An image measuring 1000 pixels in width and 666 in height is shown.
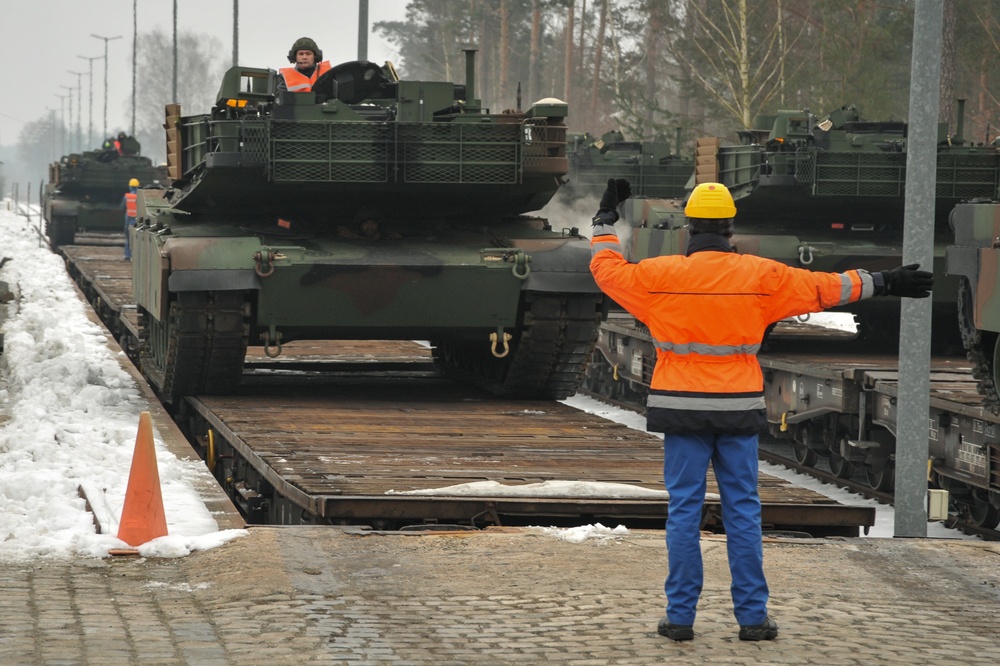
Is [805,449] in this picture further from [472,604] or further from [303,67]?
[472,604]

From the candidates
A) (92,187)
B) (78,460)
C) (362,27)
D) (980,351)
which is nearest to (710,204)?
(78,460)

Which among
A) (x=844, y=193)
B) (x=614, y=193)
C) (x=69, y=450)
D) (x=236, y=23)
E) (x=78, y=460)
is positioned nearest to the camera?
(x=614, y=193)

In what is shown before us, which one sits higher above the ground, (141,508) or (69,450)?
(141,508)

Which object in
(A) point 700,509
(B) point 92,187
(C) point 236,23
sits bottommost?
(A) point 700,509

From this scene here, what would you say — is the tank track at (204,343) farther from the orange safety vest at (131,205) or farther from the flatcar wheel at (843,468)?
the orange safety vest at (131,205)

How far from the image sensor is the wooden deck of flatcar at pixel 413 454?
7723mm

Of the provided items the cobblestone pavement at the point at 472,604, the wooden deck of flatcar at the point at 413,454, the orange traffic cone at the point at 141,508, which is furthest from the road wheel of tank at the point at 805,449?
the orange traffic cone at the point at 141,508

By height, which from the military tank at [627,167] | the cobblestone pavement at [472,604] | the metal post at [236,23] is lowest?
the cobblestone pavement at [472,604]

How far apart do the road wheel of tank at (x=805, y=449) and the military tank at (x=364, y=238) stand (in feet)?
7.74

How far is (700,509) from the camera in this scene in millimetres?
5941

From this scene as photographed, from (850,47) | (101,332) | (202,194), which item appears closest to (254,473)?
(202,194)

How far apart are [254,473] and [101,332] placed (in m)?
10.1

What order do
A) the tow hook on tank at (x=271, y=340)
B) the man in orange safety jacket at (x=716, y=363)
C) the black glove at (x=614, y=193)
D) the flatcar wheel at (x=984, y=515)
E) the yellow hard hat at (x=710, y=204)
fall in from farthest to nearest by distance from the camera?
the tow hook on tank at (x=271, y=340) → the flatcar wheel at (x=984, y=515) → the black glove at (x=614, y=193) → the yellow hard hat at (x=710, y=204) → the man in orange safety jacket at (x=716, y=363)

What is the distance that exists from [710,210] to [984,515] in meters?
5.63
